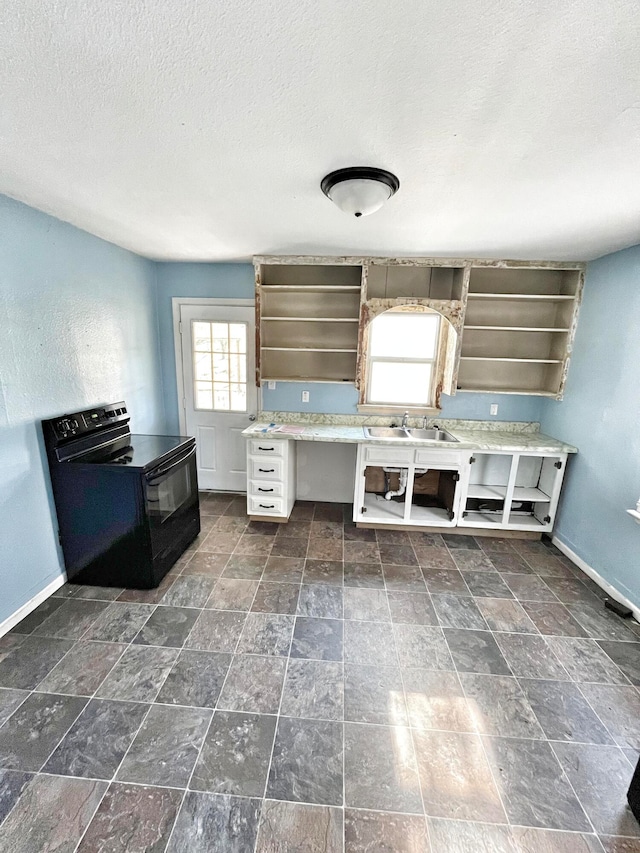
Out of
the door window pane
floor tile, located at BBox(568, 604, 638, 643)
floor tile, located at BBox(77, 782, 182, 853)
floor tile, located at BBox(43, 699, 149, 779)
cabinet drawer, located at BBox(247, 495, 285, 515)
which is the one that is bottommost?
floor tile, located at BBox(43, 699, 149, 779)

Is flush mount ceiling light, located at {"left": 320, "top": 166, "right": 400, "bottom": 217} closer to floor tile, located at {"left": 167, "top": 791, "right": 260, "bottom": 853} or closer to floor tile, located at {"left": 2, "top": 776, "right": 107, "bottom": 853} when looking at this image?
floor tile, located at {"left": 167, "top": 791, "right": 260, "bottom": 853}

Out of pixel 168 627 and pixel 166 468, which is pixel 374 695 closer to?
pixel 168 627

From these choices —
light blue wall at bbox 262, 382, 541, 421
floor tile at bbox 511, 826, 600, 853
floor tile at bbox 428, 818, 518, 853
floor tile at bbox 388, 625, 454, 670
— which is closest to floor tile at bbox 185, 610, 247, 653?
floor tile at bbox 388, 625, 454, 670

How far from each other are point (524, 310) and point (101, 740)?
13.3 ft

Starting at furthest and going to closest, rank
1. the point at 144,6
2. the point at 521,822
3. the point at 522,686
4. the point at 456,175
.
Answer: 1. the point at 522,686
2. the point at 456,175
3. the point at 521,822
4. the point at 144,6

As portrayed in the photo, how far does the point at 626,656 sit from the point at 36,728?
2881mm

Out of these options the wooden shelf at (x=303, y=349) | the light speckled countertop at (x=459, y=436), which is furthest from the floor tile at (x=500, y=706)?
the wooden shelf at (x=303, y=349)

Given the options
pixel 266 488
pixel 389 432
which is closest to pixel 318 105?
pixel 389 432

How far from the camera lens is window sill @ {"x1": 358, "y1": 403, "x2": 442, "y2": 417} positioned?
337 cm

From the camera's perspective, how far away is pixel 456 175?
150cm

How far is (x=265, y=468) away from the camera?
3.09 m

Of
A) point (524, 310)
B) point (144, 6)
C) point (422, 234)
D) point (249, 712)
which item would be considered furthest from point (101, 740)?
point (524, 310)

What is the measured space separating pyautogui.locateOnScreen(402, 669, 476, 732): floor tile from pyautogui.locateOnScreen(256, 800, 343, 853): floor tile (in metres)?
0.49

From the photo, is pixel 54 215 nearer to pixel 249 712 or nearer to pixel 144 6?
pixel 144 6
